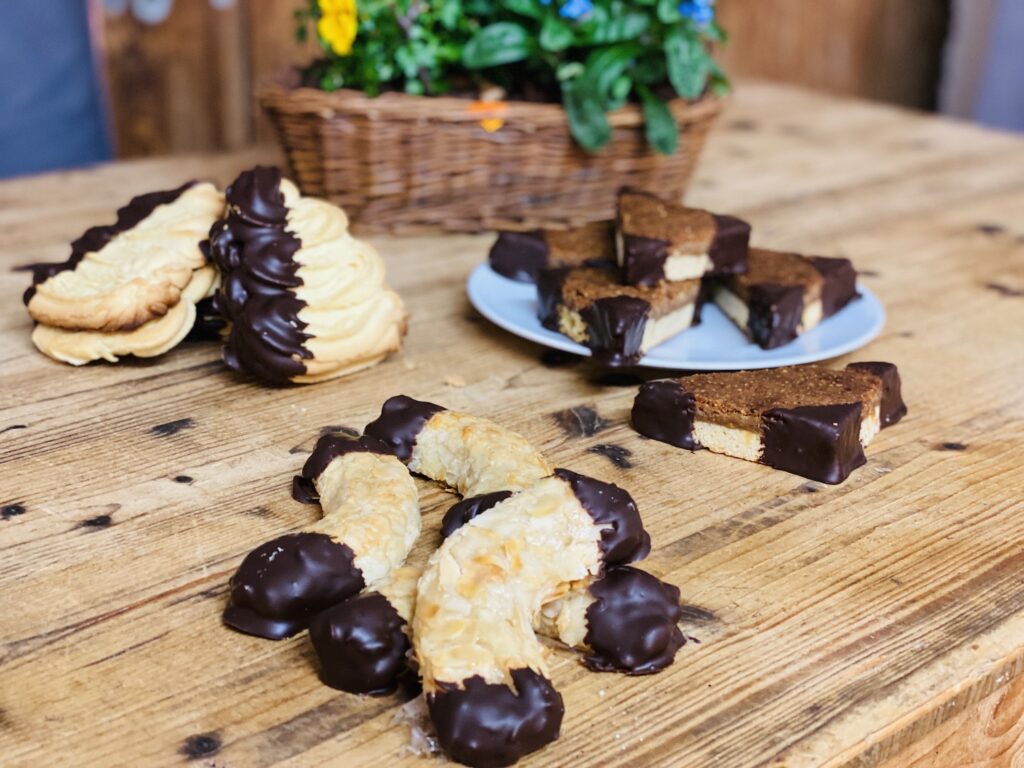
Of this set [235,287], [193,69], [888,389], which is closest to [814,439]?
[888,389]

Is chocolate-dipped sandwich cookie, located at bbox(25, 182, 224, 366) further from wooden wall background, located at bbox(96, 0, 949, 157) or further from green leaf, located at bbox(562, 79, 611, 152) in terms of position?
→ wooden wall background, located at bbox(96, 0, 949, 157)

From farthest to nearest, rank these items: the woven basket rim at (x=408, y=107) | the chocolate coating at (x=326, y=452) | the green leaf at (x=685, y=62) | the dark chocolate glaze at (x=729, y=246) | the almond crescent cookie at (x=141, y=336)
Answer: the green leaf at (x=685, y=62) < the woven basket rim at (x=408, y=107) < the dark chocolate glaze at (x=729, y=246) < the almond crescent cookie at (x=141, y=336) < the chocolate coating at (x=326, y=452)

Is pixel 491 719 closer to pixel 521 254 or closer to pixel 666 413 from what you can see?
pixel 666 413

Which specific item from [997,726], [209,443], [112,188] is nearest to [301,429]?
[209,443]

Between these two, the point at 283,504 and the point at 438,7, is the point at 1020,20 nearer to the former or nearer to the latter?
the point at 438,7

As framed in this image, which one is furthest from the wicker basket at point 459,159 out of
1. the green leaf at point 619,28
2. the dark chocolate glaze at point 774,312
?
the dark chocolate glaze at point 774,312

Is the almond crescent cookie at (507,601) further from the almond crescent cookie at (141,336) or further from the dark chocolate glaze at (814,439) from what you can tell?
the almond crescent cookie at (141,336)
